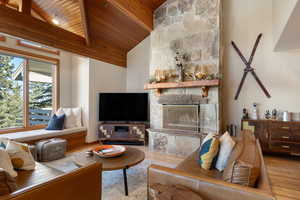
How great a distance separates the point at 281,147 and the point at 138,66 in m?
4.32

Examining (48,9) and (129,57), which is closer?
(48,9)

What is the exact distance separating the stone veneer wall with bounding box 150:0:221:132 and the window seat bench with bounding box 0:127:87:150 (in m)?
1.99

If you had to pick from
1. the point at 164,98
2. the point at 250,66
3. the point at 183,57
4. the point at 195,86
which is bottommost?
the point at 164,98

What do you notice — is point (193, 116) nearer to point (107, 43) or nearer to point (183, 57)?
point (183, 57)

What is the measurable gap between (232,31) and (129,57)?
3.20m

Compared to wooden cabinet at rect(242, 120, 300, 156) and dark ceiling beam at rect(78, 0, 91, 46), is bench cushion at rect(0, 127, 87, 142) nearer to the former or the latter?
dark ceiling beam at rect(78, 0, 91, 46)

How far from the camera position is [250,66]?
391 centimetres

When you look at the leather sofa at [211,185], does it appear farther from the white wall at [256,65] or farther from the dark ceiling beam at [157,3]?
the dark ceiling beam at [157,3]

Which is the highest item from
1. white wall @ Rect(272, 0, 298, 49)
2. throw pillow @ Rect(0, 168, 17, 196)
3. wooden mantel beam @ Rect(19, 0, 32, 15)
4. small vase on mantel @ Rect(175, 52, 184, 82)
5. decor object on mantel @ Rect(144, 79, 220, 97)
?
wooden mantel beam @ Rect(19, 0, 32, 15)

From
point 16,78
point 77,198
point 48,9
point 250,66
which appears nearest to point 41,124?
point 16,78

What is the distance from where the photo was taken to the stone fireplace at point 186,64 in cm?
360

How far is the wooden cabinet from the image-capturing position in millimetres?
3270

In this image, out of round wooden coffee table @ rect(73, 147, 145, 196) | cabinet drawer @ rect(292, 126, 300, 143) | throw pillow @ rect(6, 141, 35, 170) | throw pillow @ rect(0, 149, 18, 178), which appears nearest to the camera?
throw pillow @ rect(0, 149, 18, 178)

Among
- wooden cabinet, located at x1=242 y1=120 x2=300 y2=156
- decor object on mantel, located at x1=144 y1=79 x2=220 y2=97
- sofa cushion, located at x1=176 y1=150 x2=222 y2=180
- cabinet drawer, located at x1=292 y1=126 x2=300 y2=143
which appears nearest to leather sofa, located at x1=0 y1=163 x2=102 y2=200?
sofa cushion, located at x1=176 y1=150 x2=222 y2=180
